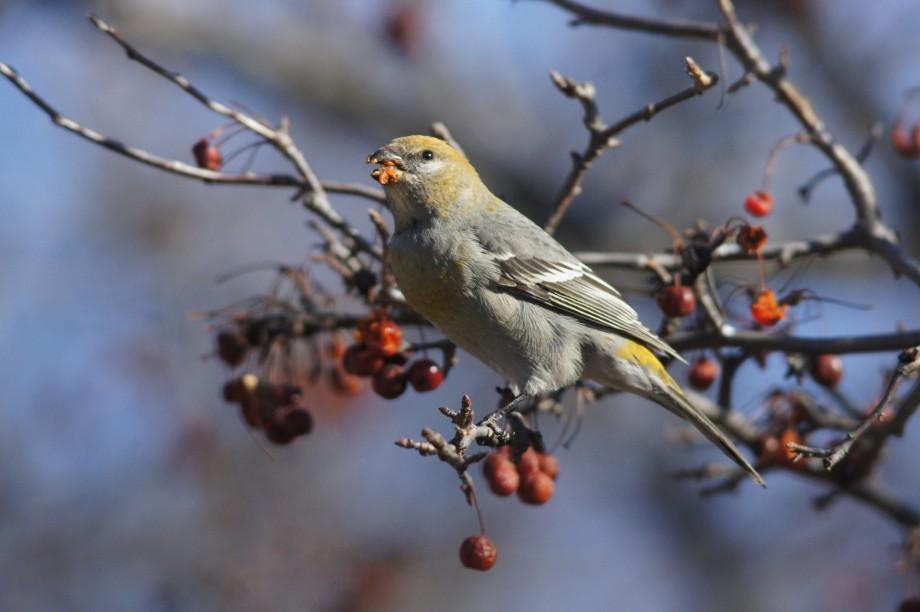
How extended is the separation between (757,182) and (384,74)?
3211 mm

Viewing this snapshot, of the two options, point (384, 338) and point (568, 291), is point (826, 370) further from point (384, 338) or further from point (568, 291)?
point (384, 338)

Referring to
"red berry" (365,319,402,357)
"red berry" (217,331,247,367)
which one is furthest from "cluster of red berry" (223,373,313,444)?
"red berry" (365,319,402,357)

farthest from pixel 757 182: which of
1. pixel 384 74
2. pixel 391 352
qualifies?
pixel 391 352

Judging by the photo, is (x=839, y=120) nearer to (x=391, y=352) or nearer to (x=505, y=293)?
(x=505, y=293)

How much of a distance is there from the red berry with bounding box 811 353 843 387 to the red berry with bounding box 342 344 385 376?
1.46m

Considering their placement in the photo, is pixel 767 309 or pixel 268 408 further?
pixel 268 408

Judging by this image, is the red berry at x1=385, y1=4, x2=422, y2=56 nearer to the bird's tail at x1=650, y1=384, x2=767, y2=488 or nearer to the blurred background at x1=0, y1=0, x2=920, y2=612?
the blurred background at x1=0, y1=0, x2=920, y2=612

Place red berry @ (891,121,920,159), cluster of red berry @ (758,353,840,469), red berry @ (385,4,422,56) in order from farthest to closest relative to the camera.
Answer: red berry @ (385,4,422,56) < red berry @ (891,121,920,159) < cluster of red berry @ (758,353,840,469)

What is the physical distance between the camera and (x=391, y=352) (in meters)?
3.27

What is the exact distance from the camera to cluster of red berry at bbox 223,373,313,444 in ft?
11.1

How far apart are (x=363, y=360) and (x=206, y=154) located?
3.04 feet

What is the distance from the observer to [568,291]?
12.1 feet

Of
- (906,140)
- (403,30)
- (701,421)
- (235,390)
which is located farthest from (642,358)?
(403,30)

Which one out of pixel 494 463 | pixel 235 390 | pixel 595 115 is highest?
pixel 595 115
